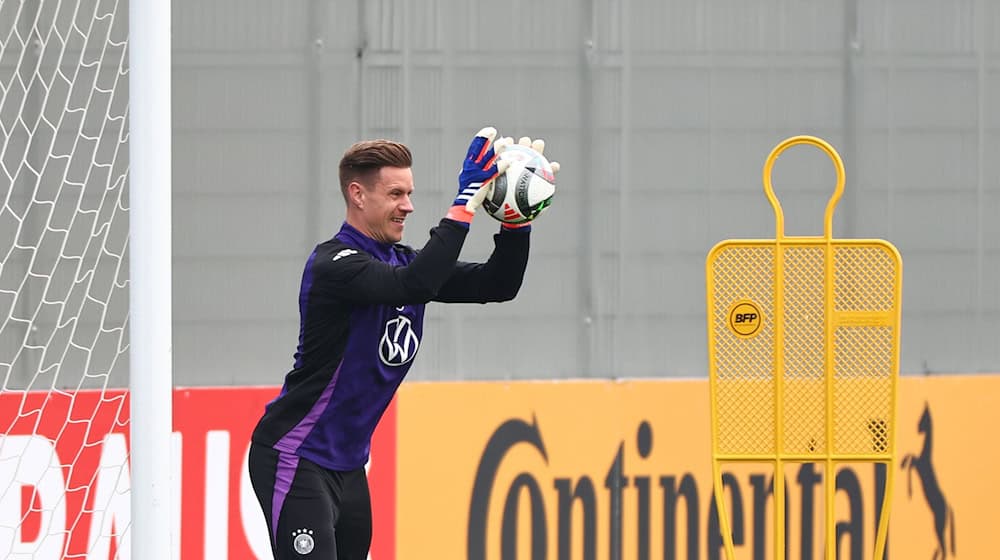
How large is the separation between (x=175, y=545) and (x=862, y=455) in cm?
254

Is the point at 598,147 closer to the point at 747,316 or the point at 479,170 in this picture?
the point at 747,316

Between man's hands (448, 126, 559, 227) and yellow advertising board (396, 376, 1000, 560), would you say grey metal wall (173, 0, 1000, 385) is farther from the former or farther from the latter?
man's hands (448, 126, 559, 227)

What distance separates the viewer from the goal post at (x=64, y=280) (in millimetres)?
5578

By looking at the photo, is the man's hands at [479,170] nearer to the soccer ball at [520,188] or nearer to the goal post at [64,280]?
the soccer ball at [520,188]

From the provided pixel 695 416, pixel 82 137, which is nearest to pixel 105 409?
pixel 82 137

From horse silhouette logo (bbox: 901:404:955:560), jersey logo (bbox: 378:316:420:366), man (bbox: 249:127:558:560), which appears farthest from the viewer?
horse silhouette logo (bbox: 901:404:955:560)

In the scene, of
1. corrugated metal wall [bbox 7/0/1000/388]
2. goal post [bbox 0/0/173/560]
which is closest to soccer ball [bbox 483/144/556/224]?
corrugated metal wall [bbox 7/0/1000/388]

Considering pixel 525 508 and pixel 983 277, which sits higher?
pixel 983 277

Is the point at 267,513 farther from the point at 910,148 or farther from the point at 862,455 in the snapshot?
the point at 910,148

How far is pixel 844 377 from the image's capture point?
5.17 metres

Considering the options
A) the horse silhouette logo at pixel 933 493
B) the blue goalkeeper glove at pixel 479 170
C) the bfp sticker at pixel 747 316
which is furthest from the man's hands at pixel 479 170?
the horse silhouette logo at pixel 933 493

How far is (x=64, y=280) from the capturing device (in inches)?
224

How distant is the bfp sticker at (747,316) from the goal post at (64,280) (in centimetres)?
245

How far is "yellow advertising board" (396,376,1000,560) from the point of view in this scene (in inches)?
231
